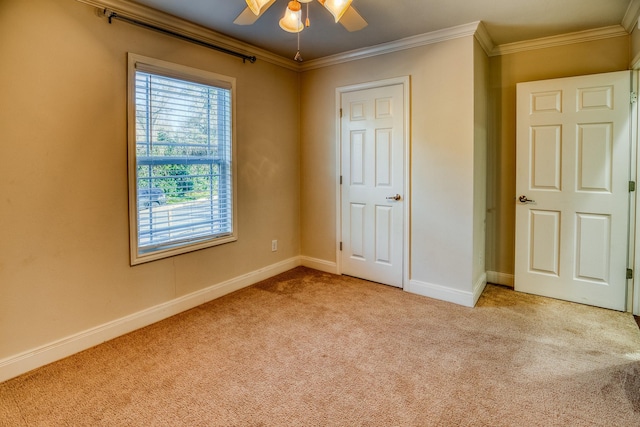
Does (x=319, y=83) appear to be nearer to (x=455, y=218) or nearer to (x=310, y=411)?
(x=455, y=218)

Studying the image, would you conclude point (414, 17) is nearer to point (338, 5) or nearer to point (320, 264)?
point (338, 5)

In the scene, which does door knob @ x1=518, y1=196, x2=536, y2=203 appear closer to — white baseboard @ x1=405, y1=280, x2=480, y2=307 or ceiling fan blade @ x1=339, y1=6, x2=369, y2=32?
white baseboard @ x1=405, y1=280, x2=480, y2=307

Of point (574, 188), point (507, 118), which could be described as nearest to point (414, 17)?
point (507, 118)

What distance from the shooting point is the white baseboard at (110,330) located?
216 cm

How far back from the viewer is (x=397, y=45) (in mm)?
3383

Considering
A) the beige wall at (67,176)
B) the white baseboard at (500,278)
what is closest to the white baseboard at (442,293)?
the white baseboard at (500,278)

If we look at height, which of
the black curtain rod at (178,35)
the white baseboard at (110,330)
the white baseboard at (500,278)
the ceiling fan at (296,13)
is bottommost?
the white baseboard at (110,330)

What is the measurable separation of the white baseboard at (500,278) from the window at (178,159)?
2716 millimetres

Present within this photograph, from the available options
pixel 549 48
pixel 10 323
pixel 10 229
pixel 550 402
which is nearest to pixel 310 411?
pixel 550 402

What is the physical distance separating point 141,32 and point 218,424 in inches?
107

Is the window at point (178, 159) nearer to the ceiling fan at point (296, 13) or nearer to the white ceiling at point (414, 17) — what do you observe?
the white ceiling at point (414, 17)

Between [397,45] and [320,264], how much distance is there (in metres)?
2.49

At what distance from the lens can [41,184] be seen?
2.21m

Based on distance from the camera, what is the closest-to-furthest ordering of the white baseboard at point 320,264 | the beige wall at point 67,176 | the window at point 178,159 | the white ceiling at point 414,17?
1. the beige wall at point 67,176
2. the white ceiling at point 414,17
3. the window at point 178,159
4. the white baseboard at point 320,264
